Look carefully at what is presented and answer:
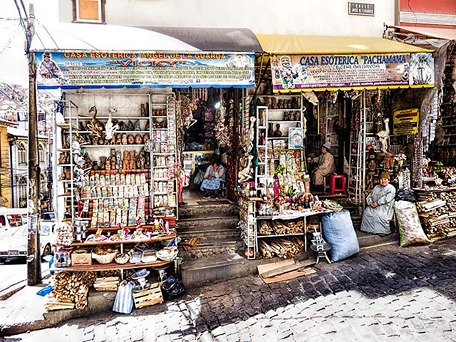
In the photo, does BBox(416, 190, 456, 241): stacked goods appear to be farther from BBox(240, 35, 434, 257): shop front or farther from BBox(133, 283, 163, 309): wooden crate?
BBox(133, 283, 163, 309): wooden crate

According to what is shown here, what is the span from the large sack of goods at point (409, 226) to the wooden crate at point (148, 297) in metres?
5.22

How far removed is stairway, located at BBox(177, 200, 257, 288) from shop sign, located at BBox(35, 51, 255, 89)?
3318 millimetres

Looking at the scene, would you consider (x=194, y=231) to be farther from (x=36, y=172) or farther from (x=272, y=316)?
(x=36, y=172)

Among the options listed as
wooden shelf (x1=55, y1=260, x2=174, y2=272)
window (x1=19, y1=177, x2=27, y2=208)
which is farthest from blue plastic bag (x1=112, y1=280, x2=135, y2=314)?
window (x1=19, y1=177, x2=27, y2=208)

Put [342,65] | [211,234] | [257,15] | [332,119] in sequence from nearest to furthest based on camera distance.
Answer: [342,65]
[211,234]
[257,15]
[332,119]

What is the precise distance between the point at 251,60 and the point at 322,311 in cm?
417

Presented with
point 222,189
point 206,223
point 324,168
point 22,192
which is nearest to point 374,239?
point 324,168

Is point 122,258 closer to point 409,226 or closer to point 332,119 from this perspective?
point 409,226

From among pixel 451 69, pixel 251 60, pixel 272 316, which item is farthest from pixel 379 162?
pixel 272 316

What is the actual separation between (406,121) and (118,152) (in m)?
6.77

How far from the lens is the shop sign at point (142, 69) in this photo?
526 centimetres

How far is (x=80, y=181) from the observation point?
6.58 meters

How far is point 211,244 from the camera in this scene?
7.18m

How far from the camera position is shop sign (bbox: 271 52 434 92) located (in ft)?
19.8
